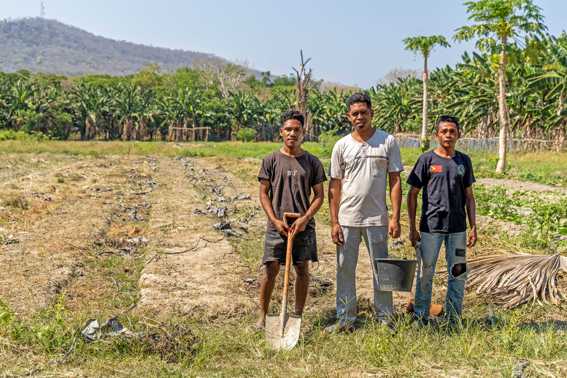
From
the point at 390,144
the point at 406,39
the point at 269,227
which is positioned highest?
the point at 406,39

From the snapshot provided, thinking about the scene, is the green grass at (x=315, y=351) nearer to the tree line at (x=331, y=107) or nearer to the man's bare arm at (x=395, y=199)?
the man's bare arm at (x=395, y=199)

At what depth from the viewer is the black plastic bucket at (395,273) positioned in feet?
15.3

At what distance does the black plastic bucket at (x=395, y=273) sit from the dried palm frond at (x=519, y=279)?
1.42m

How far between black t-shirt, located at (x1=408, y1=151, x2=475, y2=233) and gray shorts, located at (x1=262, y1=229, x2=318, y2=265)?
89 cm

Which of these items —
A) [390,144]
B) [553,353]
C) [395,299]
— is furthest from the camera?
[395,299]

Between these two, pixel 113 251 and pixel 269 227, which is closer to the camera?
pixel 269 227

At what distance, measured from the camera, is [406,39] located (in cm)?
3594

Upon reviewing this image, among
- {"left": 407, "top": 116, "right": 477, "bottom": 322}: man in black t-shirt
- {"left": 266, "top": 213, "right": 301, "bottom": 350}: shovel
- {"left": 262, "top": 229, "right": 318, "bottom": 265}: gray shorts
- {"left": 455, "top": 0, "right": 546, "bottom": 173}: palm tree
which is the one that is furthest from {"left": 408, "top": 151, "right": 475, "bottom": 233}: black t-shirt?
{"left": 455, "top": 0, "right": 546, "bottom": 173}: palm tree

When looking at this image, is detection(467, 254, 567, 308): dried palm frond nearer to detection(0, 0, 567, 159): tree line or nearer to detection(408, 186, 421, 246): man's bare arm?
detection(408, 186, 421, 246): man's bare arm

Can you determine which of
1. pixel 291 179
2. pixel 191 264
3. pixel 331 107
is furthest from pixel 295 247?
pixel 331 107

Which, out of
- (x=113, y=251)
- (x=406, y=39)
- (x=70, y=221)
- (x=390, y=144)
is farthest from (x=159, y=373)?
(x=406, y=39)

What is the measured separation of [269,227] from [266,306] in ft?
2.01

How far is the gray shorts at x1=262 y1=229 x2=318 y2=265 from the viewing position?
4895 millimetres

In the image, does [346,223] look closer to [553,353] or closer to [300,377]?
[300,377]
